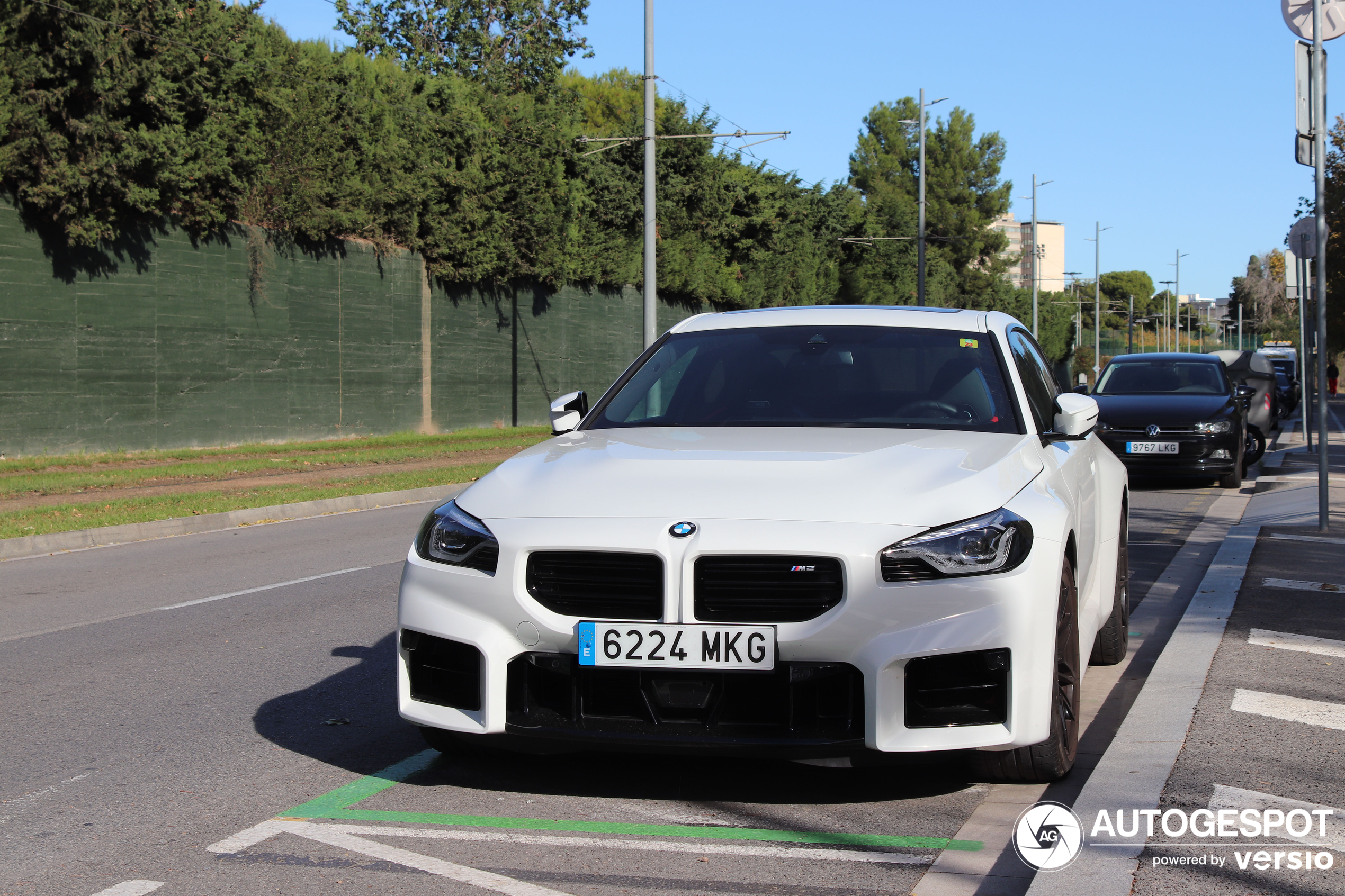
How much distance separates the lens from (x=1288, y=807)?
4309 millimetres

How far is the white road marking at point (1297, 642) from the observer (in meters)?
6.86

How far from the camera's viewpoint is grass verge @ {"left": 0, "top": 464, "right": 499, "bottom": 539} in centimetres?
1323

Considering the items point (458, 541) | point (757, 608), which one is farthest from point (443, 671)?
point (757, 608)

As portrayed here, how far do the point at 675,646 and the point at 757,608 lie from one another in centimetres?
26

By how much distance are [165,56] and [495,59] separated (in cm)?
3906

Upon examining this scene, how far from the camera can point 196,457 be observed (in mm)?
22531

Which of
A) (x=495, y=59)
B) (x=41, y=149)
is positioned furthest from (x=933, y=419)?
(x=495, y=59)

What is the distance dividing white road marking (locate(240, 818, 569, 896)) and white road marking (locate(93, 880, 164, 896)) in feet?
0.96

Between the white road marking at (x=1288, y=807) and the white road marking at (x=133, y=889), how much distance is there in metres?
3.01

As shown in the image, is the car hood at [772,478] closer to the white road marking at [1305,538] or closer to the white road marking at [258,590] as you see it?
the white road marking at [258,590]

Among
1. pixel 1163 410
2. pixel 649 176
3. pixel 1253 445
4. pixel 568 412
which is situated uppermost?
pixel 649 176

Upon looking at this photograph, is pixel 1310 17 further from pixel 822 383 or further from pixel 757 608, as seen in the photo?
pixel 757 608

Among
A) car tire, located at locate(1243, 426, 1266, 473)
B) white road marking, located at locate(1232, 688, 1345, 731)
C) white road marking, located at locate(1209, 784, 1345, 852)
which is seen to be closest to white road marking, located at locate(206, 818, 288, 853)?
→ white road marking, located at locate(1209, 784, 1345, 852)

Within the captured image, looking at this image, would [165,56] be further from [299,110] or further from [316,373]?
[316,373]
